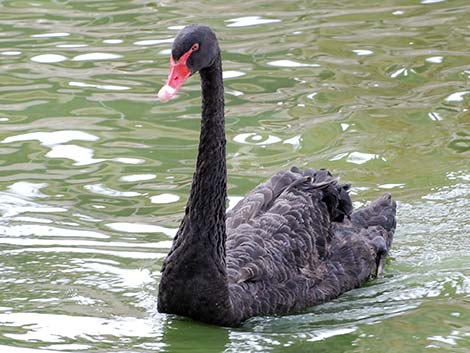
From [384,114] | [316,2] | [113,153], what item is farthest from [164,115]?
[316,2]

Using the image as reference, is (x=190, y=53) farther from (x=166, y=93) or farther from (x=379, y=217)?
(x=379, y=217)

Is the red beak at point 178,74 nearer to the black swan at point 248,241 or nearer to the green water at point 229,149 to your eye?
the black swan at point 248,241

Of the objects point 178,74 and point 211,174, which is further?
point 211,174

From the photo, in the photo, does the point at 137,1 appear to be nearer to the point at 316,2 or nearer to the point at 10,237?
the point at 316,2

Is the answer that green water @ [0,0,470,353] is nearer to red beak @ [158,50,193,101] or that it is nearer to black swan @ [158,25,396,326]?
black swan @ [158,25,396,326]

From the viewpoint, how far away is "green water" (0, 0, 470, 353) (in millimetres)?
5789

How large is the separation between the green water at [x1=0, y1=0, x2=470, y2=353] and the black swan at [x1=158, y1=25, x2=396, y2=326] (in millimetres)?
105

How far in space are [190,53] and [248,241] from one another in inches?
44.7

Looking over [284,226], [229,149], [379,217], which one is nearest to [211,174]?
[284,226]

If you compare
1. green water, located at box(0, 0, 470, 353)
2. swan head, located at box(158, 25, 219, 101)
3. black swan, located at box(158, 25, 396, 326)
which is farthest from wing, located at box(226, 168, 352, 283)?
swan head, located at box(158, 25, 219, 101)

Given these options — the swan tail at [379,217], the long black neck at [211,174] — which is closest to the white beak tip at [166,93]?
the long black neck at [211,174]

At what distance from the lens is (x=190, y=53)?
542 centimetres

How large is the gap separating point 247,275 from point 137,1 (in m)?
7.54

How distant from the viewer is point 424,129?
908cm
